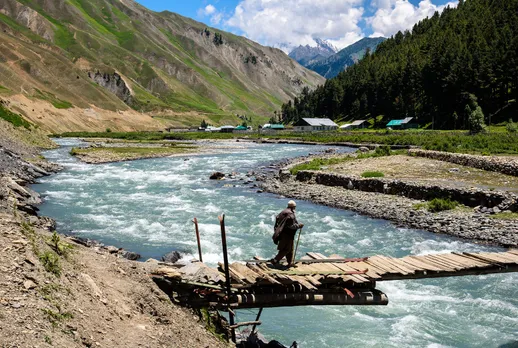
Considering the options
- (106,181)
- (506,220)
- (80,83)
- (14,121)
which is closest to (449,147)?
(506,220)

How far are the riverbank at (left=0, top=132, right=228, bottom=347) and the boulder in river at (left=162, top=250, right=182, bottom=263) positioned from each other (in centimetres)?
573

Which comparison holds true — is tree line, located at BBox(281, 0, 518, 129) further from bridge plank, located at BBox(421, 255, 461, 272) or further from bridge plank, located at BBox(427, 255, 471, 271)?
bridge plank, located at BBox(421, 255, 461, 272)

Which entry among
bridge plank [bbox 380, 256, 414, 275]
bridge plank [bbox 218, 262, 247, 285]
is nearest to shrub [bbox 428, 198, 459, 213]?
bridge plank [bbox 380, 256, 414, 275]

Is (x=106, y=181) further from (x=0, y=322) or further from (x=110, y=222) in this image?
(x=0, y=322)

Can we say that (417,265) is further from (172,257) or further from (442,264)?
(172,257)

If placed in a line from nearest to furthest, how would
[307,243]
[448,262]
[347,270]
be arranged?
[347,270] < [448,262] < [307,243]

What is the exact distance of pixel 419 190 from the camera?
34406mm

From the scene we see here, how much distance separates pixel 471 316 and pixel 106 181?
40481 millimetres

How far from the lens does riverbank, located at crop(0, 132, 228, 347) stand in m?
8.64

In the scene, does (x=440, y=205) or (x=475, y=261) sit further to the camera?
(x=440, y=205)

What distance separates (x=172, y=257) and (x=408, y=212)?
1757 centimetres

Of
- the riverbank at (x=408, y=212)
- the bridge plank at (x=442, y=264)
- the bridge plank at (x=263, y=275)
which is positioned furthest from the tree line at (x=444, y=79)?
the bridge plank at (x=263, y=275)

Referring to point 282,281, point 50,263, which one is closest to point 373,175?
point 282,281

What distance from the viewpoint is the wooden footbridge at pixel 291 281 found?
41.9ft
